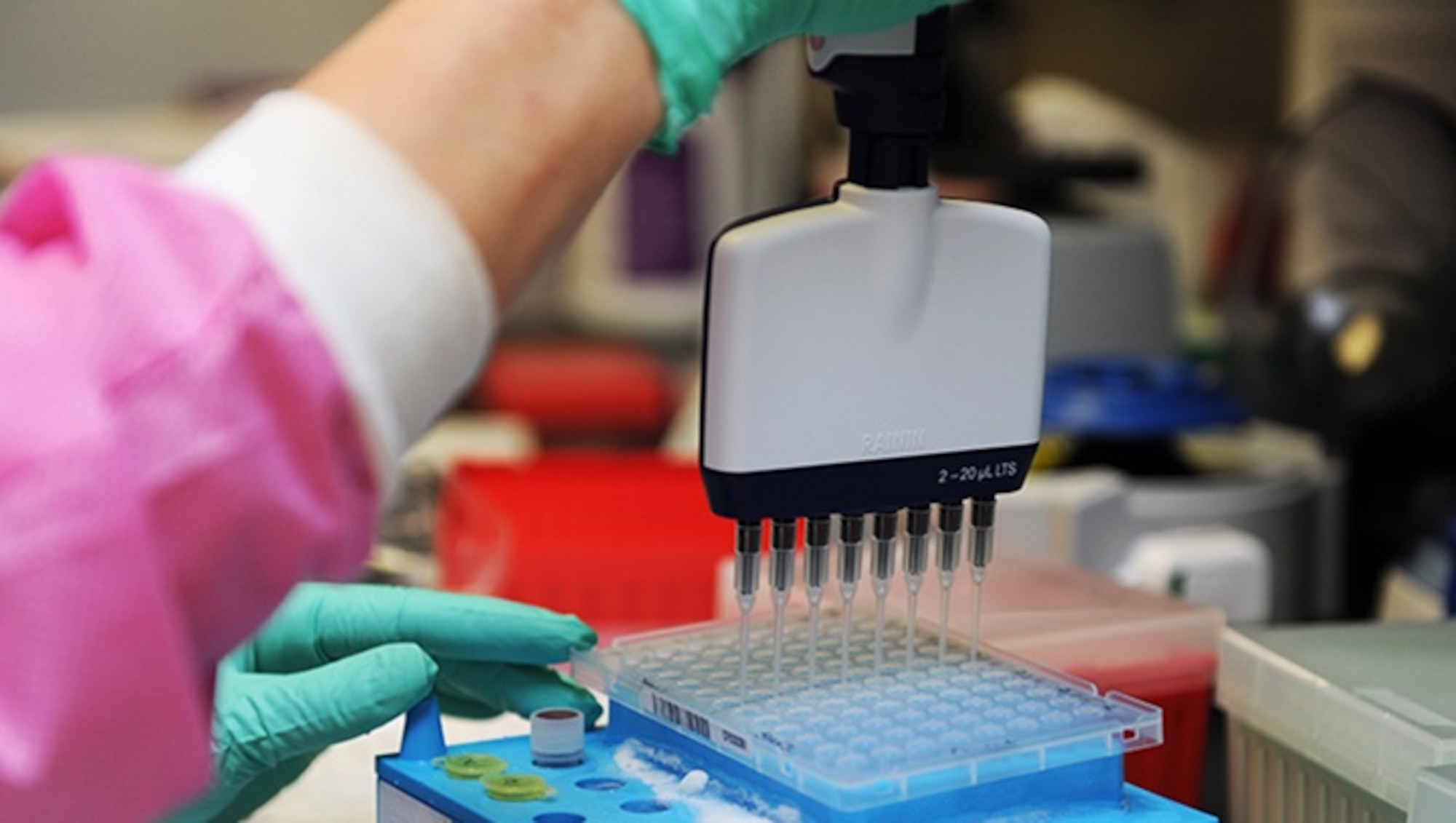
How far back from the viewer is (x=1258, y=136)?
249 cm

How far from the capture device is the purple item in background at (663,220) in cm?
257

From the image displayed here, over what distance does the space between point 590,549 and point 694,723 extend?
81 cm

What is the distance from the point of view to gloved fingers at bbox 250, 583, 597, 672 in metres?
0.95

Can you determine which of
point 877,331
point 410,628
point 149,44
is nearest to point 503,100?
point 877,331

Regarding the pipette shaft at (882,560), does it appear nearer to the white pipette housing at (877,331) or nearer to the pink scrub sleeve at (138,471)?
the white pipette housing at (877,331)

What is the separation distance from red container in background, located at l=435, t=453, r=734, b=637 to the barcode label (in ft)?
2.22

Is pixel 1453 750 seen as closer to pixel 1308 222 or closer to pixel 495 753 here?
pixel 495 753

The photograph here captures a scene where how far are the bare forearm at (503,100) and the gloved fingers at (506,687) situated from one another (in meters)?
0.41

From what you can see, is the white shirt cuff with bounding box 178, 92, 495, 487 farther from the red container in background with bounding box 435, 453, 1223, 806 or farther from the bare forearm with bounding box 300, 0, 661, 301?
the red container in background with bounding box 435, 453, 1223, 806

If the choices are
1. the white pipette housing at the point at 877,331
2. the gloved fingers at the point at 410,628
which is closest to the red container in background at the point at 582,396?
the gloved fingers at the point at 410,628

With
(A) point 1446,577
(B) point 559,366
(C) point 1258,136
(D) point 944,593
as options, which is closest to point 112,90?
(B) point 559,366

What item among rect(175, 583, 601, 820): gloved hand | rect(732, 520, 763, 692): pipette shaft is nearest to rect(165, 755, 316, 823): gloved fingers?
rect(175, 583, 601, 820): gloved hand

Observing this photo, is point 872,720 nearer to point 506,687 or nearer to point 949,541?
point 949,541

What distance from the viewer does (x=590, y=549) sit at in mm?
1620
